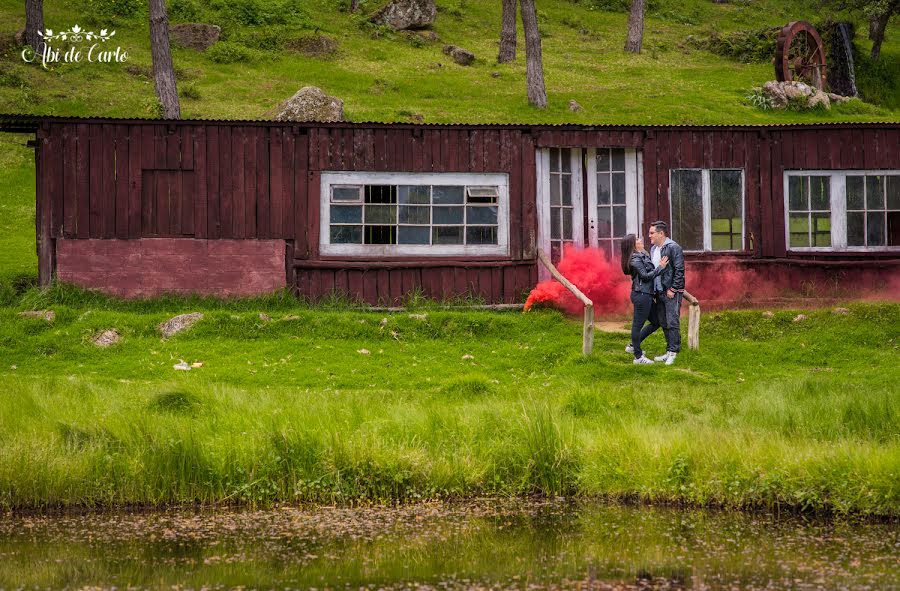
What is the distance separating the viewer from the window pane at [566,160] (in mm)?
21844

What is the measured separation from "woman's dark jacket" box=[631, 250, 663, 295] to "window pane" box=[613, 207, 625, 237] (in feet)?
17.8

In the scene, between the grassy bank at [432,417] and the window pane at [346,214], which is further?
the window pane at [346,214]

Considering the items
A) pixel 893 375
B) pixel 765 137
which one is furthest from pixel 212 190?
pixel 893 375

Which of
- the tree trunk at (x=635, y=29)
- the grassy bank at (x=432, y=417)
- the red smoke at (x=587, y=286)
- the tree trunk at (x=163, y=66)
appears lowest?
the grassy bank at (x=432, y=417)

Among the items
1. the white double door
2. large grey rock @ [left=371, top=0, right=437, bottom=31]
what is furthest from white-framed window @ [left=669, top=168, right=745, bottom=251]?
large grey rock @ [left=371, top=0, right=437, bottom=31]

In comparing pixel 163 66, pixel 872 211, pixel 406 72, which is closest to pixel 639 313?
pixel 872 211

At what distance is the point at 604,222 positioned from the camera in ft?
71.8

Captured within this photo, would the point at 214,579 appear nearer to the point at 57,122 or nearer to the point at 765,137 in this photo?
the point at 57,122

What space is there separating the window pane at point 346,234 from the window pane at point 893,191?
9853mm

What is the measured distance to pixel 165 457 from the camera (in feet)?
36.5

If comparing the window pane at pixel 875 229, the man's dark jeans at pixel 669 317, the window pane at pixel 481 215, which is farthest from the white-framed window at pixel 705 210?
the man's dark jeans at pixel 669 317

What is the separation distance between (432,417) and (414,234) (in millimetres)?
9155

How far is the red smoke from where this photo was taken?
65.7 feet

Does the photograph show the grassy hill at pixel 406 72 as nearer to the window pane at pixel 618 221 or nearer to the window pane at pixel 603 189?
the window pane at pixel 603 189
